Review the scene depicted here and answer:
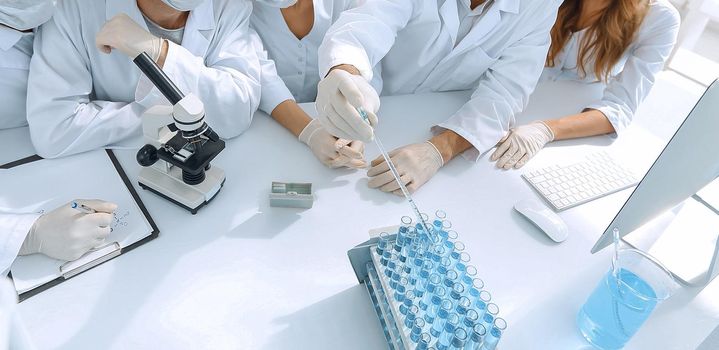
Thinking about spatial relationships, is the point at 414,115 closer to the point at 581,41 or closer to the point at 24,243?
the point at 581,41

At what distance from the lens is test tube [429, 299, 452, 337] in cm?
94

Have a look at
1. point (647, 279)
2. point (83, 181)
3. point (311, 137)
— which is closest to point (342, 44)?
point (311, 137)

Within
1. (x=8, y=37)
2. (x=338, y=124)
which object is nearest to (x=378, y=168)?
(x=338, y=124)

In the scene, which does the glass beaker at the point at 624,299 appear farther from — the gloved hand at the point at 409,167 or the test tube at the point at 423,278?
the gloved hand at the point at 409,167

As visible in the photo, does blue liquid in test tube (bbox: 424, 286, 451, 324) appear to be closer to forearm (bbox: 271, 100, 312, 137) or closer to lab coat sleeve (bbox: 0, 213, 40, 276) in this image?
forearm (bbox: 271, 100, 312, 137)

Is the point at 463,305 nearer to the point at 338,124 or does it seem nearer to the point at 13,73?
the point at 338,124

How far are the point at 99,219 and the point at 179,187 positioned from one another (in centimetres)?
20

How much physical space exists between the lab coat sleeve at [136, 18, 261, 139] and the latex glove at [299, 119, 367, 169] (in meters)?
0.23

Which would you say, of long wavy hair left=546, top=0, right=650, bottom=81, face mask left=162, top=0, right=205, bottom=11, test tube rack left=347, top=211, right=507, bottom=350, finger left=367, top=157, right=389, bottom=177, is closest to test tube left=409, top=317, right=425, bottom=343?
test tube rack left=347, top=211, right=507, bottom=350

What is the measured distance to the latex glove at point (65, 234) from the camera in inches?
41.2

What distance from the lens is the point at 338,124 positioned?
4.36 ft

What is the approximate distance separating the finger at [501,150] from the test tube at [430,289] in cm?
73

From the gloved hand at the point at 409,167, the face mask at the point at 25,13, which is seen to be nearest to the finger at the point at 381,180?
the gloved hand at the point at 409,167

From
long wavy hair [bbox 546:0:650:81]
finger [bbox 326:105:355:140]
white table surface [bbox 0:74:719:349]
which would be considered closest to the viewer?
white table surface [bbox 0:74:719:349]
